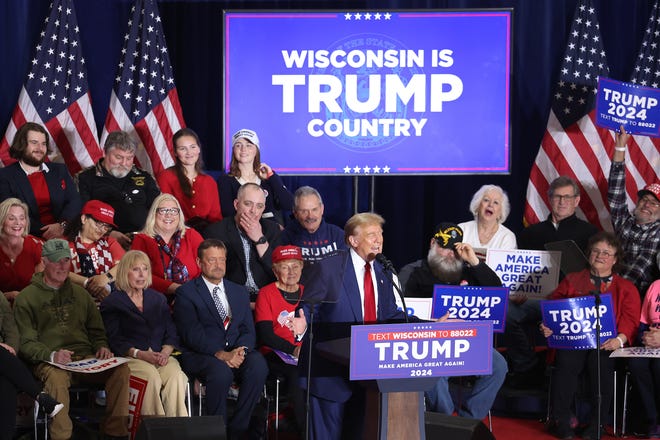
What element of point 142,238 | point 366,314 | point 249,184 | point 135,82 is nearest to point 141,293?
point 142,238

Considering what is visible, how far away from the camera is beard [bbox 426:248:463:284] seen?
6512mm

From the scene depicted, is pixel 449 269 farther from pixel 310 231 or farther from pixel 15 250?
pixel 15 250

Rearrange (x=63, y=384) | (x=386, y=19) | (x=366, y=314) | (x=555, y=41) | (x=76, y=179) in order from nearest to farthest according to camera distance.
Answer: (x=366, y=314) → (x=63, y=384) → (x=76, y=179) → (x=386, y=19) → (x=555, y=41)

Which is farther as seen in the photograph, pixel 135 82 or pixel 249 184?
pixel 135 82

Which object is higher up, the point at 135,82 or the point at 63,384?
the point at 135,82

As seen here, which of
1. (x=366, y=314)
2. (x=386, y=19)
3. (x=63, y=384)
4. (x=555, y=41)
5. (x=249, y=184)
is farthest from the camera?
(x=555, y=41)

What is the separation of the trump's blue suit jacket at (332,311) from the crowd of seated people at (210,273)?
78cm

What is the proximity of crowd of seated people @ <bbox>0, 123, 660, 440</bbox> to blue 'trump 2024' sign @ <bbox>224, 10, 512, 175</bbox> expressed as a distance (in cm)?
57

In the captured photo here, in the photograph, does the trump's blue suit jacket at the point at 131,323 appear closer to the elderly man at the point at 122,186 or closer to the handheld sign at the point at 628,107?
the elderly man at the point at 122,186

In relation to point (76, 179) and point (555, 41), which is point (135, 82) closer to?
point (76, 179)

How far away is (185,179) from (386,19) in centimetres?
196

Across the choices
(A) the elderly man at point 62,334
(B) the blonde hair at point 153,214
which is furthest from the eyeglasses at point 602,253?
(A) the elderly man at point 62,334

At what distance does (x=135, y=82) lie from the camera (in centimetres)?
800

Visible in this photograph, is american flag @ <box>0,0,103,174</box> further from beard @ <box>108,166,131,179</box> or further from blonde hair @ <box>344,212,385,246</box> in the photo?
blonde hair @ <box>344,212,385,246</box>
